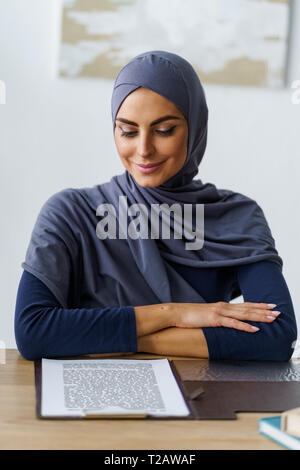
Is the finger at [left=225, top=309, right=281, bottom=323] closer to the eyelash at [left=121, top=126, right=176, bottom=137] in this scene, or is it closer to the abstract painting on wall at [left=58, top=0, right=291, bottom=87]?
the eyelash at [left=121, top=126, right=176, bottom=137]

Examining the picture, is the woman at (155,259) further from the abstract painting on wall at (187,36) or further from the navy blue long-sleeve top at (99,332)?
the abstract painting on wall at (187,36)

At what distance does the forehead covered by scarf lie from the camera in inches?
61.3

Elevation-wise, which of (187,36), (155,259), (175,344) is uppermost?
(187,36)

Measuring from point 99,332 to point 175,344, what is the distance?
17 cm

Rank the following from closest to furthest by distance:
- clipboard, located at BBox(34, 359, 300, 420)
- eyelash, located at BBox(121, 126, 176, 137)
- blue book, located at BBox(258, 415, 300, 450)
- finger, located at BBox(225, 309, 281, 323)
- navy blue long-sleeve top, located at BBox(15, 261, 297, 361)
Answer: blue book, located at BBox(258, 415, 300, 450)
clipboard, located at BBox(34, 359, 300, 420)
navy blue long-sleeve top, located at BBox(15, 261, 297, 361)
finger, located at BBox(225, 309, 281, 323)
eyelash, located at BBox(121, 126, 176, 137)

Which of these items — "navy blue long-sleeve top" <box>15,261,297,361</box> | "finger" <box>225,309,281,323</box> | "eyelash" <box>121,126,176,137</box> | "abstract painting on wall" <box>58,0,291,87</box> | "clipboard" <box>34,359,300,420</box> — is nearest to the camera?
"clipboard" <box>34,359,300,420</box>

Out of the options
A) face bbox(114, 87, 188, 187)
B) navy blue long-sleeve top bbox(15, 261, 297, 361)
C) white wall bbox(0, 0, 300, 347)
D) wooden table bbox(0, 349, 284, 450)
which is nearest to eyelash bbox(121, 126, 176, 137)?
face bbox(114, 87, 188, 187)

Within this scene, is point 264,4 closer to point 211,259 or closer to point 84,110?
point 84,110

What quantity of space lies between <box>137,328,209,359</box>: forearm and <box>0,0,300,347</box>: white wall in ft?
6.10

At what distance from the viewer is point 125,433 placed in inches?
37.6

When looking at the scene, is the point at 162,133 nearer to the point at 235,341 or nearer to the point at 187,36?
the point at 235,341

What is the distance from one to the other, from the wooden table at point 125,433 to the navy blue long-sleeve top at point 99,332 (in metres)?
0.29

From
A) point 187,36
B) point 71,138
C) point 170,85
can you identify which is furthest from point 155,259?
point 187,36

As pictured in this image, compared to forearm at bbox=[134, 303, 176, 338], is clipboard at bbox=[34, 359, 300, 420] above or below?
below
